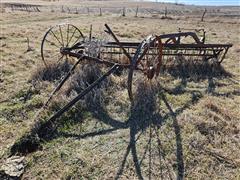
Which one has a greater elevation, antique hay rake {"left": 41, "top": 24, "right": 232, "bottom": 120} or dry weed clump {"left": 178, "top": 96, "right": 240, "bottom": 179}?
antique hay rake {"left": 41, "top": 24, "right": 232, "bottom": 120}

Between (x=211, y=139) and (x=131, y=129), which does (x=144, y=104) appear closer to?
(x=131, y=129)

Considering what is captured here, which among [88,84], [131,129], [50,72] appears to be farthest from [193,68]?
[50,72]

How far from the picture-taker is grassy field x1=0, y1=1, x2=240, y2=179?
385cm

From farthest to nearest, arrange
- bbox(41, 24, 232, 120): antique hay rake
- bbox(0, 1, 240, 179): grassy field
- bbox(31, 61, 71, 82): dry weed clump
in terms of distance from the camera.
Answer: bbox(31, 61, 71, 82): dry weed clump
bbox(41, 24, 232, 120): antique hay rake
bbox(0, 1, 240, 179): grassy field

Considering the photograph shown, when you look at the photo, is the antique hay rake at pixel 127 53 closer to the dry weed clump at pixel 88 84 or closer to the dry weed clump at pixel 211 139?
the dry weed clump at pixel 88 84

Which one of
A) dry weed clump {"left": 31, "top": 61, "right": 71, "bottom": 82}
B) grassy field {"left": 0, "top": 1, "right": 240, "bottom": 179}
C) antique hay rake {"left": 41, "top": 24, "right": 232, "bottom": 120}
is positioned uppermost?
antique hay rake {"left": 41, "top": 24, "right": 232, "bottom": 120}

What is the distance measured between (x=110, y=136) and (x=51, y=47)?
6431mm

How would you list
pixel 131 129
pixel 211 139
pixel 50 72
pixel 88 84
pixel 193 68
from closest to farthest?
pixel 211 139 → pixel 131 129 → pixel 88 84 → pixel 50 72 → pixel 193 68

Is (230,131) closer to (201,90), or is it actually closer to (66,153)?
(201,90)

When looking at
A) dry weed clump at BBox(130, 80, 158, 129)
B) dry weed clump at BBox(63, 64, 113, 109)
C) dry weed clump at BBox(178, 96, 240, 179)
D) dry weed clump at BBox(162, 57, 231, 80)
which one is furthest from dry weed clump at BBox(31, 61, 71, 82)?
dry weed clump at BBox(178, 96, 240, 179)

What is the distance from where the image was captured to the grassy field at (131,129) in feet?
12.6

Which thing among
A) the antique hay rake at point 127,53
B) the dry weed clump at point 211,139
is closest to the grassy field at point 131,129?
the dry weed clump at point 211,139

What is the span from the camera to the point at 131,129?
15.5 ft

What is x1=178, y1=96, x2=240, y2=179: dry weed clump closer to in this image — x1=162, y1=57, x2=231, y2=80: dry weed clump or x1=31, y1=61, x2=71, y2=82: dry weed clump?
x1=162, y1=57, x2=231, y2=80: dry weed clump
